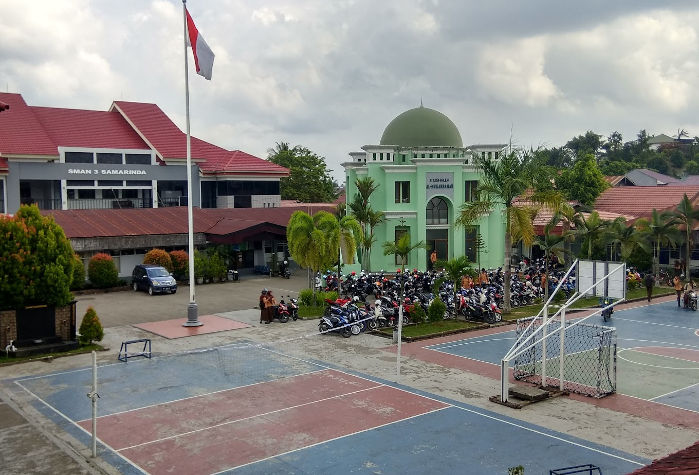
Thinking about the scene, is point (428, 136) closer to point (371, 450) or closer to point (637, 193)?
point (637, 193)

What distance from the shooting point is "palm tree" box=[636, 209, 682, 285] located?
38.7 metres

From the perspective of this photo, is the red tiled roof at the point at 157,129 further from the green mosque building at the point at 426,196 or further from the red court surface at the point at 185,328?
the red court surface at the point at 185,328

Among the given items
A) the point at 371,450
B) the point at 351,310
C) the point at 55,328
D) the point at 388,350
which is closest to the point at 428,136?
the point at 351,310

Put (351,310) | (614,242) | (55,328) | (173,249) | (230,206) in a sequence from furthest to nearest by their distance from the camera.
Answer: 1. (230,206)
2. (173,249)
3. (614,242)
4. (351,310)
5. (55,328)

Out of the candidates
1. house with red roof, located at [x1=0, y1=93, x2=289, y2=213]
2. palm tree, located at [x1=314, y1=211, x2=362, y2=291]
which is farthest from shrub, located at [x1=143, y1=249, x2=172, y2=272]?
house with red roof, located at [x1=0, y1=93, x2=289, y2=213]

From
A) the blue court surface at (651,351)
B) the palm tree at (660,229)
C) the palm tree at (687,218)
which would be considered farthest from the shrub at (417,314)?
the palm tree at (687,218)

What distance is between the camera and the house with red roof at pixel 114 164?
4722 centimetres

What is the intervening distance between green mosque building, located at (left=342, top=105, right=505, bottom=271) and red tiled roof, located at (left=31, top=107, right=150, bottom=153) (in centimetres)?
1907

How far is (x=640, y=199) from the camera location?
5244 cm

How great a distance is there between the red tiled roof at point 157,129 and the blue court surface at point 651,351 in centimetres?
3409

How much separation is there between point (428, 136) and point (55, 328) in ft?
88.0

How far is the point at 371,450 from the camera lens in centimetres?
1424

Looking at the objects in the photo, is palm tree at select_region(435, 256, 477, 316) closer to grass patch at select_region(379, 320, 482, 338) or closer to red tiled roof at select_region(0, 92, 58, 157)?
grass patch at select_region(379, 320, 482, 338)

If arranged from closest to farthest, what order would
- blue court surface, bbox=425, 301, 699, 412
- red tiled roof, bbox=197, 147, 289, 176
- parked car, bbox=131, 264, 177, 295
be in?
1. blue court surface, bbox=425, 301, 699, 412
2. parked car, bbox=131, 264, 177, 295
3. red tiled roof, bbox=197, 147, 289, 176
